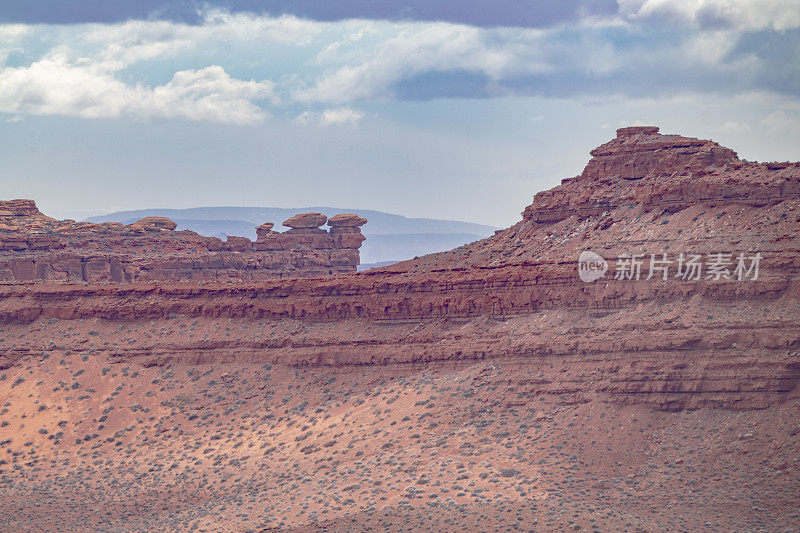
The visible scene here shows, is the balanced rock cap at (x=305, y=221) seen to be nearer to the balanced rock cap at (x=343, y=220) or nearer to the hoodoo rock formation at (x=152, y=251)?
the hoodoo rock formation at (x=152, y=251)

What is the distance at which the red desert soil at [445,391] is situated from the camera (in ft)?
89.3

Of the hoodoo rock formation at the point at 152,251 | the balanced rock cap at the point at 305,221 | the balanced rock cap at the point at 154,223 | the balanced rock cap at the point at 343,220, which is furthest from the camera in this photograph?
the balanced rock cap at the point at 343,220

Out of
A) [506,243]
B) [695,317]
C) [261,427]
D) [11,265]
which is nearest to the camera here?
[695,317]

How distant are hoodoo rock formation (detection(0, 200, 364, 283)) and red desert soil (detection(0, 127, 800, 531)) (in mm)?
34948

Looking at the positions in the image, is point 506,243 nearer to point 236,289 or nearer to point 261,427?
point 236,289

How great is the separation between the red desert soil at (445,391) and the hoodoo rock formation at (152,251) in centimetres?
3495

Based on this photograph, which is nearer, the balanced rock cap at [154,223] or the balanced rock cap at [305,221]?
the balanced rock cap at [154,223]

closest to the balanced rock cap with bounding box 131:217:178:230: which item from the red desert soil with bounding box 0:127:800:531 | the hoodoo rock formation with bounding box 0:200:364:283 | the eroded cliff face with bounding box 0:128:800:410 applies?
the hoodoo rock formation with bounding box 0:200:364:283

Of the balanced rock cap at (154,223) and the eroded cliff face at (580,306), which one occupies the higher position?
the balanced rock cap at (154,223)

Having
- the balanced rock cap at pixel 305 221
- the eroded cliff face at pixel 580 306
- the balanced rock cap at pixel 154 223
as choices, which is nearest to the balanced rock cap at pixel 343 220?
the balanced rock cap at pixel 305 221

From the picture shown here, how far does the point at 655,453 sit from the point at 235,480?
42.3ft

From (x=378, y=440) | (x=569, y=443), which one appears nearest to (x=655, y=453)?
(x=569, y=443)

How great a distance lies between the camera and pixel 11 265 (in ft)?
247

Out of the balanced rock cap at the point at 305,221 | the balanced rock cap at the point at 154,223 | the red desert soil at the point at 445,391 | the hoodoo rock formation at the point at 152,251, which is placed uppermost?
the balanced rock cap at the point at 305,221
